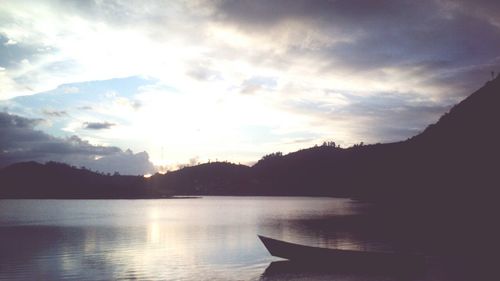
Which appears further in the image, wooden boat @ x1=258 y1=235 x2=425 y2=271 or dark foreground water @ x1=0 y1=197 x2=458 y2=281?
wooden boat @ x1=258 y1=235 x2=425 y2=271

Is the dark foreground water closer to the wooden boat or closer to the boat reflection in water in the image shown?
the boat reflection in water

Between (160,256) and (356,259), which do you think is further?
(160,256)

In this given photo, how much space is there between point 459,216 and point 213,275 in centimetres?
6839

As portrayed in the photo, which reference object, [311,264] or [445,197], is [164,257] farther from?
[445,197]

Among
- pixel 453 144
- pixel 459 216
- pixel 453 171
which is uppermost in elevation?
pixel 453 144

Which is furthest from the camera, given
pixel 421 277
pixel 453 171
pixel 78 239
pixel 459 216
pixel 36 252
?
pixel 453 171

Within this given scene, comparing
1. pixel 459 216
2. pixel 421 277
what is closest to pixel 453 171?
pixel 459 216

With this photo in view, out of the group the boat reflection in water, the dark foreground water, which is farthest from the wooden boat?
the dark foreground water

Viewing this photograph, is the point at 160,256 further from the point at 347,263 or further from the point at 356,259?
the point at 356,259

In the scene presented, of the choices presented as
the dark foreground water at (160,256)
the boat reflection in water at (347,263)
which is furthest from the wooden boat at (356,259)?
the dark foreground water at (160,256)

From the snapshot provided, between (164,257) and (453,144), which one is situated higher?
(453,144)

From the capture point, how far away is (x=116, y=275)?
32.3 meters

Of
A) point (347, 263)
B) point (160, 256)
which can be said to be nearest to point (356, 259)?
point (347, 263)

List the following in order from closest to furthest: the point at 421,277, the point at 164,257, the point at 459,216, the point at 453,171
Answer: the point at 421,277
the point at 164,257
the point at 459,216
the point at 453,171
